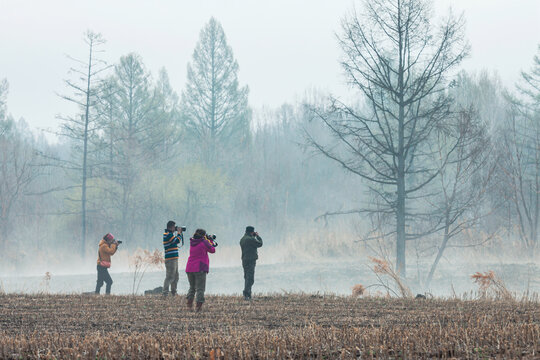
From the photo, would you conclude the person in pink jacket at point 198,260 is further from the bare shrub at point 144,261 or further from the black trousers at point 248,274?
the bare shrub at point 144,261

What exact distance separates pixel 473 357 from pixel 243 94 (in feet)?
150

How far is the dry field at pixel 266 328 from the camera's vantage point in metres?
8.29

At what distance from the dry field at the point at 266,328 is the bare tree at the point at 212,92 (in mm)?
36128

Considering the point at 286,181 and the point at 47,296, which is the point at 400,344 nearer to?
the point at 47,296

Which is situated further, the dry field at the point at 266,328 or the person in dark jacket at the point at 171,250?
the person in dark jacket at the point at 171,250

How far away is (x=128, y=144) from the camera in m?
44.1

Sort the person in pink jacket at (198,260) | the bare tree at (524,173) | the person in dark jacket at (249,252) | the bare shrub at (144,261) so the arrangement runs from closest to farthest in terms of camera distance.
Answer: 1. the person in pink jacket at (198,260)
2. the person in dark jacket at (249,252)
3. the bare shrub at (144,261)
4. the bare tree at (524,173)

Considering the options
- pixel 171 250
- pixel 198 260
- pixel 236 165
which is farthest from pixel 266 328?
pixel 236 165

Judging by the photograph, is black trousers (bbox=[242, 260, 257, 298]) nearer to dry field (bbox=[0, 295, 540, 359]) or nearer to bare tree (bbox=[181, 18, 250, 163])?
dry field (bbox=[0, 295, 540, 359])

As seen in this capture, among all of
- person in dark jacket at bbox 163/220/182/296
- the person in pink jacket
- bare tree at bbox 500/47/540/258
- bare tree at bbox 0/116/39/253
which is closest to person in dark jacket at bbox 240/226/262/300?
person in dark jacket at bbox 163/220/182/296

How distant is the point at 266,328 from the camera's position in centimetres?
1106

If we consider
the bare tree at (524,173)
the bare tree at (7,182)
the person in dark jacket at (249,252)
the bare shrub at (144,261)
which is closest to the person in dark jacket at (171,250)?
the person in dark jacket at (249,252)

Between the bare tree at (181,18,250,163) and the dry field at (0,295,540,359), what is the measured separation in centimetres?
3613

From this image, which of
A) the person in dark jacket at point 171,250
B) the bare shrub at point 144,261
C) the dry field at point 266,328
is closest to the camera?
the dry field at point 266,328
